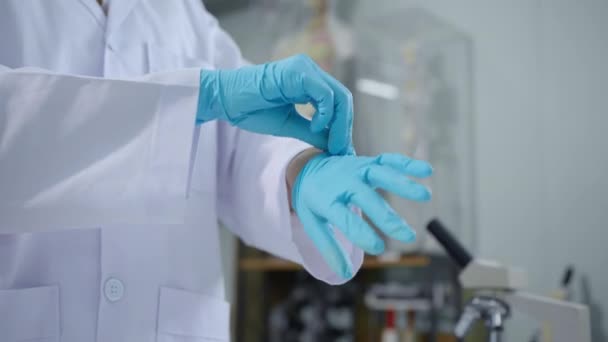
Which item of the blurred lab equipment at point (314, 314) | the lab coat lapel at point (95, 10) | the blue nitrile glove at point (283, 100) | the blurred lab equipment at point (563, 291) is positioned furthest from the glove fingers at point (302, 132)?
the blurred lab equipment at point (314, 314)

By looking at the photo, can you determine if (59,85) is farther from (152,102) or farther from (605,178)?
(605,178)

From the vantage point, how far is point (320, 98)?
60 centimetres

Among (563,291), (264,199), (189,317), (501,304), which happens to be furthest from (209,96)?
(563,291)

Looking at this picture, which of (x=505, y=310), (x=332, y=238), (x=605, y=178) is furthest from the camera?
(x=605, y=178)

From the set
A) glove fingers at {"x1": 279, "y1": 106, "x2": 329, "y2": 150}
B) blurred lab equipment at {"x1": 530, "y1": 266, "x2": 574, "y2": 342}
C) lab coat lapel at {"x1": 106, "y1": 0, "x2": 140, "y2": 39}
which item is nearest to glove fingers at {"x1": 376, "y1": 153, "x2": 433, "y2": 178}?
glove fingers at {"x1": 279, "y1": 106, "x2": 329, "y2": 150}

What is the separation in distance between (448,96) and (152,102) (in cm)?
132

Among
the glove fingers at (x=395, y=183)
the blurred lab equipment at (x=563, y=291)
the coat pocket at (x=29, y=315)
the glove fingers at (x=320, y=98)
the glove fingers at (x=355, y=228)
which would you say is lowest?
the blurred lab equipment at (x=563, y=291)

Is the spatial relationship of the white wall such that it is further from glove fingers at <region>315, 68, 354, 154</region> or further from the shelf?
glove fingers at <region>315, 68, 354, 154</region>

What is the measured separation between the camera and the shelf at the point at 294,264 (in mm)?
1655

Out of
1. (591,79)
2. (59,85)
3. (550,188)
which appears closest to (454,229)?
(550,188)

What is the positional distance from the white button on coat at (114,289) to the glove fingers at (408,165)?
0.37 m

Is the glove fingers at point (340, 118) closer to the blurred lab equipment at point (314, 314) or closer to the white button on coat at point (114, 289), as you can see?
the white button on coat at point (114, 289)

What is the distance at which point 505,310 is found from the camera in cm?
100

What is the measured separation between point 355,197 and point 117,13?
0.47 meters
